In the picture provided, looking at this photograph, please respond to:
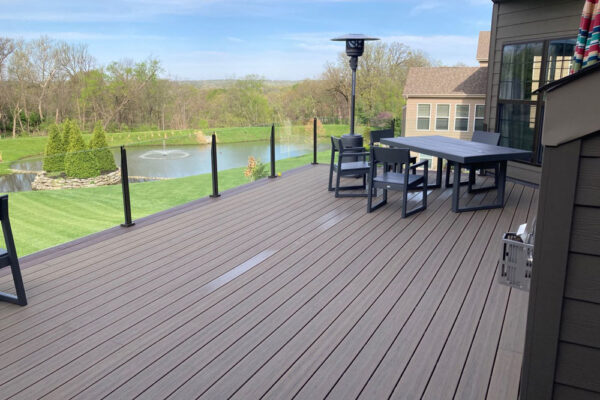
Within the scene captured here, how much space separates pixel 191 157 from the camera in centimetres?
857

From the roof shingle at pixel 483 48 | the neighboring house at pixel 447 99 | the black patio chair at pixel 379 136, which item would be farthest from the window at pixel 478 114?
the black patio chair at pixel 379 136

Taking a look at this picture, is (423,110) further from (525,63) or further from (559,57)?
(559,57)

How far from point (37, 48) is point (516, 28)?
30294 mm

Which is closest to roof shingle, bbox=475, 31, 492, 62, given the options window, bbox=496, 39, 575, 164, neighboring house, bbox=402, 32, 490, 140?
neighboring house, bbox=402, 32, 490, 140

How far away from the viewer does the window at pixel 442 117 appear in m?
16.5

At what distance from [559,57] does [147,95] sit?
1107 inches

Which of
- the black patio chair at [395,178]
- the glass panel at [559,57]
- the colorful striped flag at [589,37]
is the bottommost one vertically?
the black patio chair at [395,178]

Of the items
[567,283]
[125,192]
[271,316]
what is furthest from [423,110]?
[567,283]

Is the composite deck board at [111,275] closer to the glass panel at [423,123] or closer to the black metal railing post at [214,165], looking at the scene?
the black metal railing post at [214,165]

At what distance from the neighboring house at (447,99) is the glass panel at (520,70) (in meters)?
9.09

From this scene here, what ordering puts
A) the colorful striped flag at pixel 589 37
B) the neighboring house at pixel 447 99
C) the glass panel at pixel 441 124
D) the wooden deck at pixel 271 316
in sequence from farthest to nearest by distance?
1. the glass panel at pixel 441 124
2. the neighboring house at pixel 447 99
3. the wooden deck at pixel 271 316
4. the colorful striped flag at pixel 589 37

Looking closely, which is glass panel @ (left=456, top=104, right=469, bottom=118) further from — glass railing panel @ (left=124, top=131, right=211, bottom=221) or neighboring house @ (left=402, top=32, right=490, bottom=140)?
glass railing panel @ (left=124, top=131, right=211, bottom=221)

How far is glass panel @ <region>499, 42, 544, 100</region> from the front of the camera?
246 inches

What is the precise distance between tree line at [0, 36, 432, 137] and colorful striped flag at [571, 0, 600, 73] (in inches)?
934
